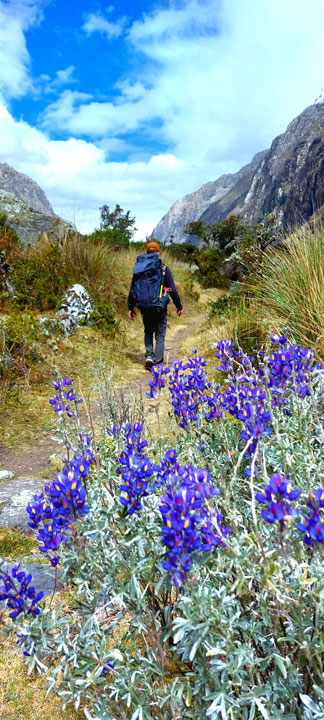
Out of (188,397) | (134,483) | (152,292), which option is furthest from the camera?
(152,292)

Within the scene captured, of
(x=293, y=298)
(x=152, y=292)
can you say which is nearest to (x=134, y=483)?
(x=293, y=298)

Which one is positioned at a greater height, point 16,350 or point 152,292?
point 152,292

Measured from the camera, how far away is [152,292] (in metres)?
6.91

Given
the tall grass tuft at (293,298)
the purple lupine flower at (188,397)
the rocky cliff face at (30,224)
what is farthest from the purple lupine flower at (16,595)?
the rocky cliff face at (30,224)

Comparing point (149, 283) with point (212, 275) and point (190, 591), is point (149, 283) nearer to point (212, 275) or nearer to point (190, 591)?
point (190, 591)

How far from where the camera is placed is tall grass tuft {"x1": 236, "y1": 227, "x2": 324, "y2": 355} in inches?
190

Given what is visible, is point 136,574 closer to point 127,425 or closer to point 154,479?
point 154,479

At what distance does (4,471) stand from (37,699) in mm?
2525

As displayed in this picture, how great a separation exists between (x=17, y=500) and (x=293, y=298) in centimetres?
387

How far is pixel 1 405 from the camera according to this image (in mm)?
5371

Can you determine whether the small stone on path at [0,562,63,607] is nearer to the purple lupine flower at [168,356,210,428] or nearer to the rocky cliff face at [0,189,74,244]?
the purple lupine flower at [168,356,210,428]

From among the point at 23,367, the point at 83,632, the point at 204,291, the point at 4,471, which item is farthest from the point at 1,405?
the point at 204,291

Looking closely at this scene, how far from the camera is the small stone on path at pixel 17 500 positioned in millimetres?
3105

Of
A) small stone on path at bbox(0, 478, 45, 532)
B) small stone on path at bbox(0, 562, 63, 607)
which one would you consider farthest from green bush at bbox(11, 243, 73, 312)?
small stone on path at bbox(0, 562, 63, 607)
